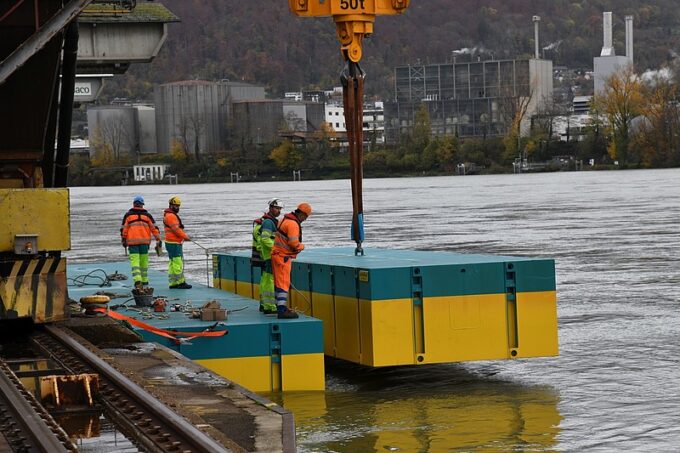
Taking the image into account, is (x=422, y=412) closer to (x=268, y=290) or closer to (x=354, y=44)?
(x=268, y=290)

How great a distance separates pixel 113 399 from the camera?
10.7m

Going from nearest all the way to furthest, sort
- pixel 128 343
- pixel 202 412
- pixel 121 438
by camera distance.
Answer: pixel 121 438 → pixel 202 412 → pixel 128 343

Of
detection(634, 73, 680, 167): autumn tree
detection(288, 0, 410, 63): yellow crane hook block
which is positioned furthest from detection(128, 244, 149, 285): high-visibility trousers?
detection(634, 73, 680, 167): autumn tree

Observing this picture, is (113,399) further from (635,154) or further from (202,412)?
(635,154)

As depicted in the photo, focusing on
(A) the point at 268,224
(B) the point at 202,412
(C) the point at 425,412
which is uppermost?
(A) the point at 268,224

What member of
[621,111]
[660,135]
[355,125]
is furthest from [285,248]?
[621,111]

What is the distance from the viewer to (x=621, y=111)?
447ft

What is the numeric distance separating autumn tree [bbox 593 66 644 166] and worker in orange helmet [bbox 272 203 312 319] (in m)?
120

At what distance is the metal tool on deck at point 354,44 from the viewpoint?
1847 cm

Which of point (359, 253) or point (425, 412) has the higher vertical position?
point (359, 253)

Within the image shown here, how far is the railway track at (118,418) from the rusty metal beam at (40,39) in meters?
2.72

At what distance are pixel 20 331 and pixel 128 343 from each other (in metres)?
1.25

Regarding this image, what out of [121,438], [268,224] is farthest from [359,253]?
[121,438]

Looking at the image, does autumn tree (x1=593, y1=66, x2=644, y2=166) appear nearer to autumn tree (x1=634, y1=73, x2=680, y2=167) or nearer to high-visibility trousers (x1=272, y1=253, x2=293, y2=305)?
autumn tree (x1=634, y1=73, x2=680, y2=167)
